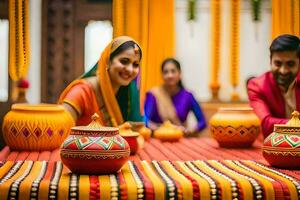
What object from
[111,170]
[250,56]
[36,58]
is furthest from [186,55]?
[111,170]

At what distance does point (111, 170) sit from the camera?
4.61 feet

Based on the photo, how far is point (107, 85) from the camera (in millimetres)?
2270

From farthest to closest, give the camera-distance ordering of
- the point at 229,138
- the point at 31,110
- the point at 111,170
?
the point at 229,138 → the point at 31,110 → the point at 111,170

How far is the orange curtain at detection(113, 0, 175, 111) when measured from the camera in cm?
238

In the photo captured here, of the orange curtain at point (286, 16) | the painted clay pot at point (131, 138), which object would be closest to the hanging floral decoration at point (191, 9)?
the orange curtain at point (286, 16)

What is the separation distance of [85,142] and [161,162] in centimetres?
36

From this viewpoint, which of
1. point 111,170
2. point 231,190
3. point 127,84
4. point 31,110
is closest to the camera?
point 231,190

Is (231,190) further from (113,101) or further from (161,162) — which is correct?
(113,101)

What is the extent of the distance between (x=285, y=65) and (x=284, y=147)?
710mm

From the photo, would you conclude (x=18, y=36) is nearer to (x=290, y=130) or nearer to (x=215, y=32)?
(x=290, y=130)

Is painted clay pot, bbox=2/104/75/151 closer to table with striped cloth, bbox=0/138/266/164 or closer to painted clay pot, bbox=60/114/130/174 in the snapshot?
table with striped cloth, bbox=0/138/266/164

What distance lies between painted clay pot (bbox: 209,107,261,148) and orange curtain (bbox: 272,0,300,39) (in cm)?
75

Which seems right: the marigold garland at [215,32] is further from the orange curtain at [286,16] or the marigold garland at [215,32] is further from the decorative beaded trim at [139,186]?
the decorative beaded trim at [139,186]

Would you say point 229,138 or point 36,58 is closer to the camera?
point 229,138
